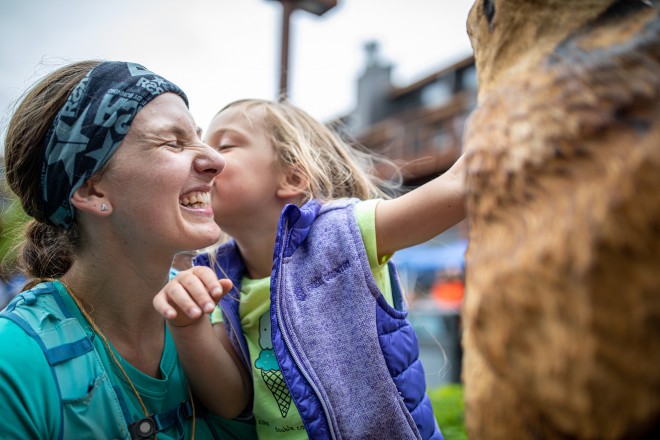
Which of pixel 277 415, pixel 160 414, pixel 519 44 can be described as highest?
pixel 519 44

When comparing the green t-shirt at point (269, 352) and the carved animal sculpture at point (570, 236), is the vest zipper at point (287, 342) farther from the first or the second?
the carved animal sculpture at point (570, 236)

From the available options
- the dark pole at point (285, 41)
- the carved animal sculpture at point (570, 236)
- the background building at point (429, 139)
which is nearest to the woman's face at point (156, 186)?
the carved animal sculpture at point (570, 236)

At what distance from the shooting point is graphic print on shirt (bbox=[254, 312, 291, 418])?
164 cm

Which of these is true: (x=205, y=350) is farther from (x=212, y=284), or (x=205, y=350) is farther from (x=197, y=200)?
(x=197, y=200)

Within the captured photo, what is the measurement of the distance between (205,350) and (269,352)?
10.0 inches

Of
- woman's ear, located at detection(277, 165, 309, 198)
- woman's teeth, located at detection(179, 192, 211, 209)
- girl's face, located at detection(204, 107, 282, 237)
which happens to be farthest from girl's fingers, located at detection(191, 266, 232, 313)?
woman's ear, located at detection(277, 165, 309, 198)

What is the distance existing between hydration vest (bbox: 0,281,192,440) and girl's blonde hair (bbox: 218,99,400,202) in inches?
37.3

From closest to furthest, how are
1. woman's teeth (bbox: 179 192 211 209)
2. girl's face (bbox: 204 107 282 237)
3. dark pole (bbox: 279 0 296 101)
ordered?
1. woman's teeth (bbox: 179 192 211 209)
2. girl's face (bbox: 204 107 282 237)
3. dark pole (bbox: 279 0 296 101)

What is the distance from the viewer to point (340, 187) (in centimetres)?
208

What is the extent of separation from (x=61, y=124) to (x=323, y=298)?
99 centimetres

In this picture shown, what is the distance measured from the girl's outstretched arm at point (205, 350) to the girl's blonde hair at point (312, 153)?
2.18ft

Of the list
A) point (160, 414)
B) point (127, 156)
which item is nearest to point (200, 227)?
point (127, 156)

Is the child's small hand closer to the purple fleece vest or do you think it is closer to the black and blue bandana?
the purple fleece vest

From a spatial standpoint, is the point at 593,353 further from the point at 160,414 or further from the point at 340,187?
the point at 340,187
